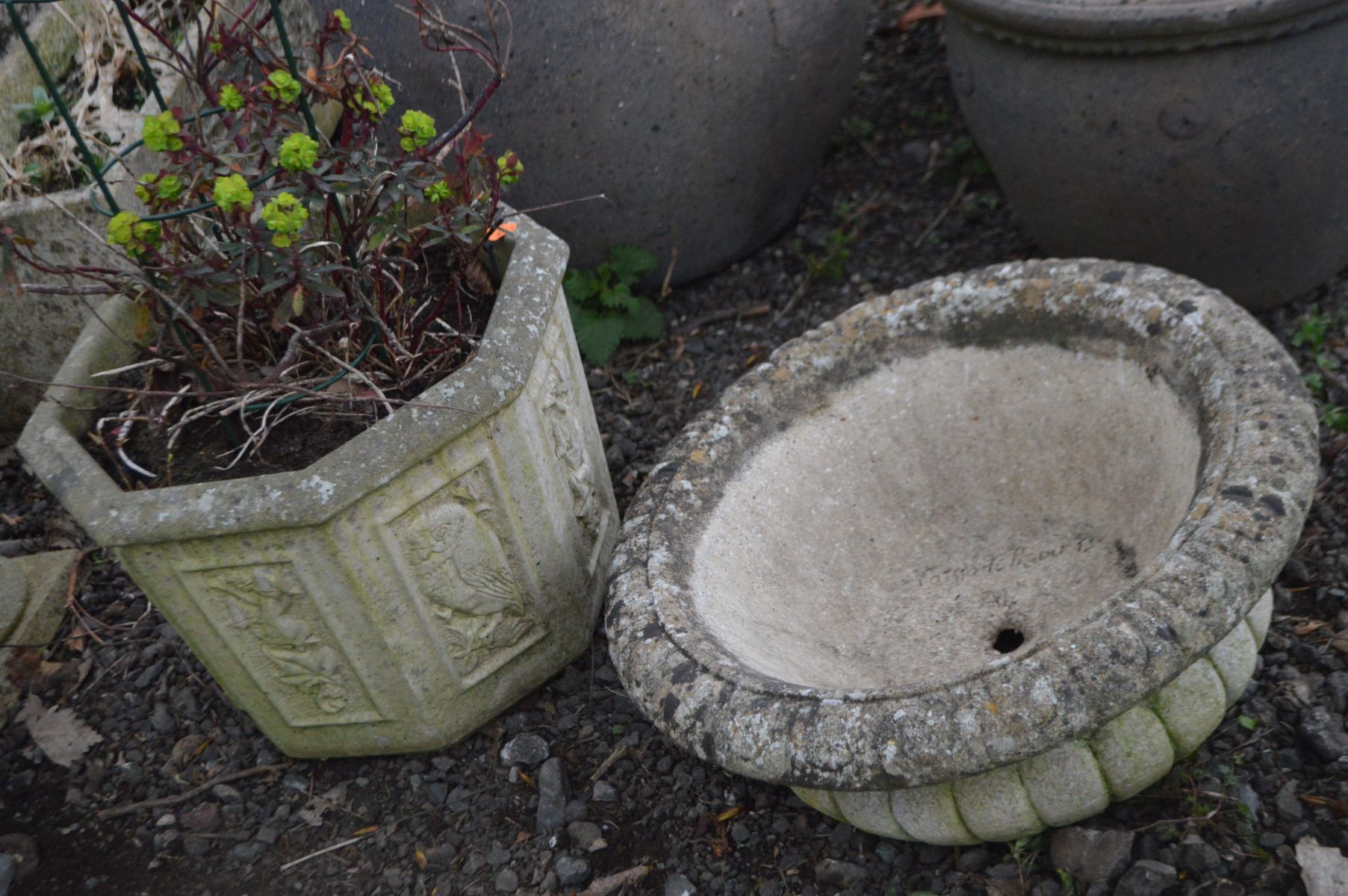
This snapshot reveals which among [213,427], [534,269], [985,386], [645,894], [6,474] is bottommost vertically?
[645,894]

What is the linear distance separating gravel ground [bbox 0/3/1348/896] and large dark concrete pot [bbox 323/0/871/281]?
1.78ft

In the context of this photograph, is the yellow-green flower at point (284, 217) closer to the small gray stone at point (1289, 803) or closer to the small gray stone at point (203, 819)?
the small gray stone at point (203, 819)

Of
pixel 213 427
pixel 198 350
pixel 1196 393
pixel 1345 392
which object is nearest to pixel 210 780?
pixel 213 427

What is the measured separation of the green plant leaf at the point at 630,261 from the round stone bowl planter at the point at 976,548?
2.76 ft

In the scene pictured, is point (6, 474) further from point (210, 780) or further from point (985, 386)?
point (985, 386)

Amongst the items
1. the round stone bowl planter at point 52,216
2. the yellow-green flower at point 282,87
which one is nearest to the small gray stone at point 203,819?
the round stone bowl planter at point 52,216

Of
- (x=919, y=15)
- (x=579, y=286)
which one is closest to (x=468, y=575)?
(x=579, y=286)

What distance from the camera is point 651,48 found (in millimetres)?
2465

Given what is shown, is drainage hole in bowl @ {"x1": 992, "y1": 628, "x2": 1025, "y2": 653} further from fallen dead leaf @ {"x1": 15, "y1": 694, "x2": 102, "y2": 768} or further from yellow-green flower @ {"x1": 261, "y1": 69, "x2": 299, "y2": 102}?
fallen dead leaf @ {"x1": 15, "y1": 694, "x2": 102, "y2": 768}

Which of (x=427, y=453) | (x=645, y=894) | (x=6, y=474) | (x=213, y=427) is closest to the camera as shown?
(x=427, y=453)

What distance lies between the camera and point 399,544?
1.69m

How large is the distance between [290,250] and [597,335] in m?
1.25

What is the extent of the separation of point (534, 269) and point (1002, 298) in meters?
0.85

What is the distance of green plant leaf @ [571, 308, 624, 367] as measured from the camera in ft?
9.09
